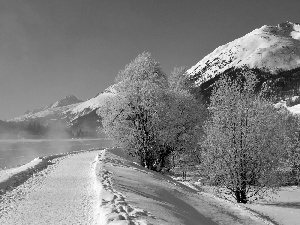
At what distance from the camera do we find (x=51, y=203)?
15211mm

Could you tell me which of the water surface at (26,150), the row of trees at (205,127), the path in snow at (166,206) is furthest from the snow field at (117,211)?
the water surface at (26,150)

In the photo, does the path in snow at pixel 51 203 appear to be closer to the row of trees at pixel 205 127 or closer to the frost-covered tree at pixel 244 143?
the frost-covered tree at pixel 244 143

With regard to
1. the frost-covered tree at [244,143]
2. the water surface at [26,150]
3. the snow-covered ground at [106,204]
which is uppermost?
the frost-covered tree at [244,143]

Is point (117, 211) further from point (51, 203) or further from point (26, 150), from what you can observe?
point (26, 150)

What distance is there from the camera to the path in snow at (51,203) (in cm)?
1262

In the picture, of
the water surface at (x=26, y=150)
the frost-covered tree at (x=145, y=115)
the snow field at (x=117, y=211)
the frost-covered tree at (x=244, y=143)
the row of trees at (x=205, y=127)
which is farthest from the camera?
the water surface at (x=26, y=150)

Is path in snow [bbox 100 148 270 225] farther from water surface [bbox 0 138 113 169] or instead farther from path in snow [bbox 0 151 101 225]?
water surface [bbox 0 138 113 169]

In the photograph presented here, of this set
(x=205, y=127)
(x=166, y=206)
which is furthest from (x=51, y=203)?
(x=205, y=127)

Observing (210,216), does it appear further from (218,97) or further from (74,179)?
(218,97)

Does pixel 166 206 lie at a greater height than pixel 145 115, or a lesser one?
lesser

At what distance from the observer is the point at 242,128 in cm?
2747

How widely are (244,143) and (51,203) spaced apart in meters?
17.3

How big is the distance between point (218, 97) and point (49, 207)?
1947cm

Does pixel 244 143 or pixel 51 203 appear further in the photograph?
pixel 244 143
